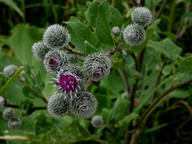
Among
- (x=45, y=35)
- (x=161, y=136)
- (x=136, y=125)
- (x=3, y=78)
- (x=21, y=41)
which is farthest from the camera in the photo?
(x=21, y=41)

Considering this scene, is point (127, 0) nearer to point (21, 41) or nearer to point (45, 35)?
point (21, 41)

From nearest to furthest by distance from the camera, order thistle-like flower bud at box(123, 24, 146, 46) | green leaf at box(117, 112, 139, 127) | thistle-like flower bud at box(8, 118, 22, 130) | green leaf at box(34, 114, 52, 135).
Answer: thistle-like flower bud at box(123, 24, 146, 46) → thistle-like flower bud at box(8, 118, 22, 130) → green leaf at box(117, 112, 139, 127) → green leaf at box(34, 114, 52, 135)

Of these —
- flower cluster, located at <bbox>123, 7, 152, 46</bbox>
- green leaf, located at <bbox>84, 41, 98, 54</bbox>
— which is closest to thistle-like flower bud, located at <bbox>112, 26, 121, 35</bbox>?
flower cluster, located at <bbox>123, 7, 152, 46</bbox>

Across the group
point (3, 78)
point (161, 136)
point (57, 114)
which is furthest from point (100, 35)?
point (161, 136)

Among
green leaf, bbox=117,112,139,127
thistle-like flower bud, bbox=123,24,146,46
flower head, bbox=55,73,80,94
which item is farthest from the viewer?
green leaf, bbox=117,112,139,127

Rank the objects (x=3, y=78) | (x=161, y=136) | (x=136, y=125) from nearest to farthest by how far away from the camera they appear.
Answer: (x=3, y=78) < (x=136, y=125) < (x=161, y=136)

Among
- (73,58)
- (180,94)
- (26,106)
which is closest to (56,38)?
(73,58)

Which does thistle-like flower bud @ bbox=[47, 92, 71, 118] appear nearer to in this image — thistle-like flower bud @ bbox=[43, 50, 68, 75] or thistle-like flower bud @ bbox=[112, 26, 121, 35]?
thistle-like flower bud @ bbox=[43, 50, 68, 75]

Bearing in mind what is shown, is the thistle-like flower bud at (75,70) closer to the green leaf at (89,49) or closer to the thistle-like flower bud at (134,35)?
the green leaf at (89,49)
